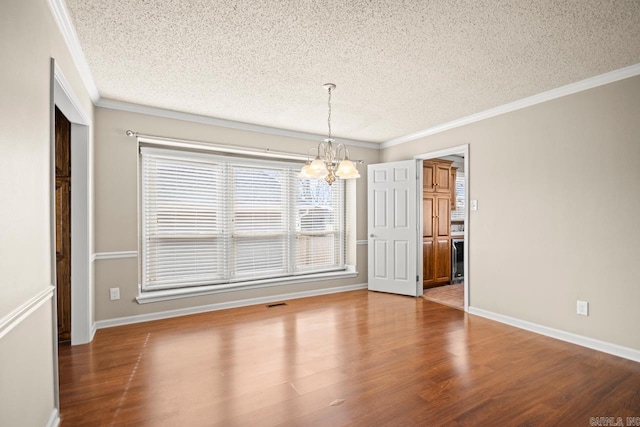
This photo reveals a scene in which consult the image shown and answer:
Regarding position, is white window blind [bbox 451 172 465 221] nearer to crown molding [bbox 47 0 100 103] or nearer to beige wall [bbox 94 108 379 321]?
beige wall [bbox 94 108 379 321]

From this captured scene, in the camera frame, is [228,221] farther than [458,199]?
No

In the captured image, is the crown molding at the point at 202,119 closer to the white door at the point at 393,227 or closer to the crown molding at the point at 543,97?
the white door at the point at 393,227

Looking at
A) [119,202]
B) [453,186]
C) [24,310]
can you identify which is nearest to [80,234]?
[119,202]

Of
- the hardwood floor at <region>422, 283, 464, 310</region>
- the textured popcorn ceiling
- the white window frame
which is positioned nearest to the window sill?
the white window frame

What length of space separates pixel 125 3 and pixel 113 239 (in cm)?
261

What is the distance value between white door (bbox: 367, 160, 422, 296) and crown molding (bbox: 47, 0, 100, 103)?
3.94 m

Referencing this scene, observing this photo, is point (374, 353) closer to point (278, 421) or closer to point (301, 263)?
point (278, 421)

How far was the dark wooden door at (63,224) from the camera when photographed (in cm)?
308

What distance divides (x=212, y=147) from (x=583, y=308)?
4599 mm

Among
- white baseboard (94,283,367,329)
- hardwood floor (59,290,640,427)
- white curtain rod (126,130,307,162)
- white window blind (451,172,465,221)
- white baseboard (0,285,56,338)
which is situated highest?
white curtain rod (126,130,307,162)

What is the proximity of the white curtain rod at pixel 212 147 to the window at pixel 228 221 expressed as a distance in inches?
4.4

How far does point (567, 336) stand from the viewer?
3156 mm

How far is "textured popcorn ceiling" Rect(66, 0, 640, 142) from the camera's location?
1.98 metres

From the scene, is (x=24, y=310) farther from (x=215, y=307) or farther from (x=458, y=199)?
(x=458, y=199)
